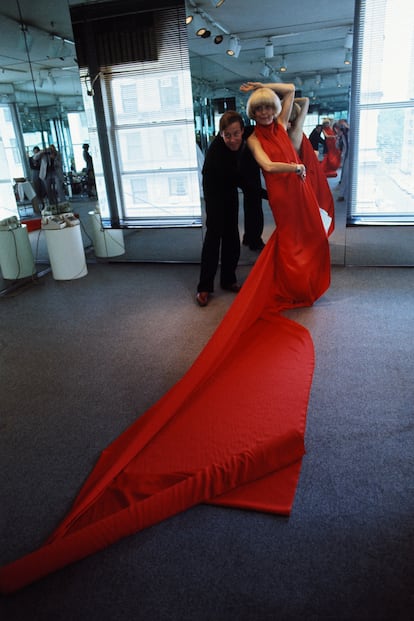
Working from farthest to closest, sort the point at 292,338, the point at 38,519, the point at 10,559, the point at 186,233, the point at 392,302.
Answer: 1. the point at 186,233
2. the point at 392,302
3. the point at 292,338
4. the point at 38,519
5. the point at 10,559

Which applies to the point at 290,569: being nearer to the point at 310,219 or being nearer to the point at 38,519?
the point at 38,519

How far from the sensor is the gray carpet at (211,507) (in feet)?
4.58

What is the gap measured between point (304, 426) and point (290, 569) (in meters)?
0.73

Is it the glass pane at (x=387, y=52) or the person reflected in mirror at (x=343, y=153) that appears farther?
the person reflected in mirror at (x=343, y=153)

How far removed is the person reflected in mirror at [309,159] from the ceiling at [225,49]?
1.17 metres

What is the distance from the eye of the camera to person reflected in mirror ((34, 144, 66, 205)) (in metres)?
5.00

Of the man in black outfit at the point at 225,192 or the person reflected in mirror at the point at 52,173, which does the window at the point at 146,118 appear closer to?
the person reflected in mirror at the point at 52,173

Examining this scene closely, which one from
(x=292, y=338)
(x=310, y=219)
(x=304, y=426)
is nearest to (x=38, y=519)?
(x=304, y=426)

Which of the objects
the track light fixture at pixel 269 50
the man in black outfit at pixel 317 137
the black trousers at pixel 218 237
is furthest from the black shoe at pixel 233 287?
the track light fixture at pixel 269 50

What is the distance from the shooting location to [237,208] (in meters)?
3.79

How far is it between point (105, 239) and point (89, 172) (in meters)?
0.74

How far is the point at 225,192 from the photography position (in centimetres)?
364

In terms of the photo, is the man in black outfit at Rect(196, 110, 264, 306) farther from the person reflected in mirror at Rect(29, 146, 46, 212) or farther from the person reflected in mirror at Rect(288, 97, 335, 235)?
the person reflected in mirror at Rect(29, 146, 46, 212)

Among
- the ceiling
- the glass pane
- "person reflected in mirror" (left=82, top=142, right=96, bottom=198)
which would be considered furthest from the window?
the glass pane
